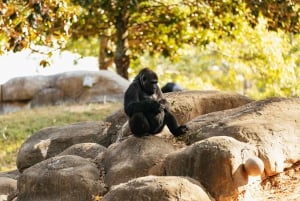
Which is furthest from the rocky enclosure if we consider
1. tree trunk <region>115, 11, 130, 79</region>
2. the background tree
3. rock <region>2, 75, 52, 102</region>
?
tree trunk <region>115, 11, 130, 79</region>

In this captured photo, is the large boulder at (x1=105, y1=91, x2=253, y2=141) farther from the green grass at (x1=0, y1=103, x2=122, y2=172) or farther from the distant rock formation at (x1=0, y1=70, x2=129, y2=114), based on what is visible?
the distant rock formation at (x1=0, y1=70, x2=129, y2=114)

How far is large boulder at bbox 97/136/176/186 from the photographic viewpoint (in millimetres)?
9172

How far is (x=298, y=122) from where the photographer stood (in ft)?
31.8

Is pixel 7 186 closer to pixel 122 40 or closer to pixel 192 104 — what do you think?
pixel 192 104

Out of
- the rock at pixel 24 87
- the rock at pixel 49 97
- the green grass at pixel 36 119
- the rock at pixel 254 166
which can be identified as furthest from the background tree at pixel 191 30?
the rock at pixel 254 166

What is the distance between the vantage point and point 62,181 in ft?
30.9

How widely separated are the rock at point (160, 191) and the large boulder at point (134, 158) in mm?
1334

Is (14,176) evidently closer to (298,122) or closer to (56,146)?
(56,146)

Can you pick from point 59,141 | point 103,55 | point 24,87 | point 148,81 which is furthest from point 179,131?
point 103,55

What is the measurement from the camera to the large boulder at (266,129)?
895cm

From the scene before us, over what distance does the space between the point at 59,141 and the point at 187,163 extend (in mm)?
4469

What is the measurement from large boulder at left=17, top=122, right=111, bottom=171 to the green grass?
4189mm

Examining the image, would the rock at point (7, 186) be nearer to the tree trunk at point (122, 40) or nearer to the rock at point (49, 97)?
the rock at point (49, 97)

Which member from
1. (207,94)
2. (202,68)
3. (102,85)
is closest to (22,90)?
(102,85)
